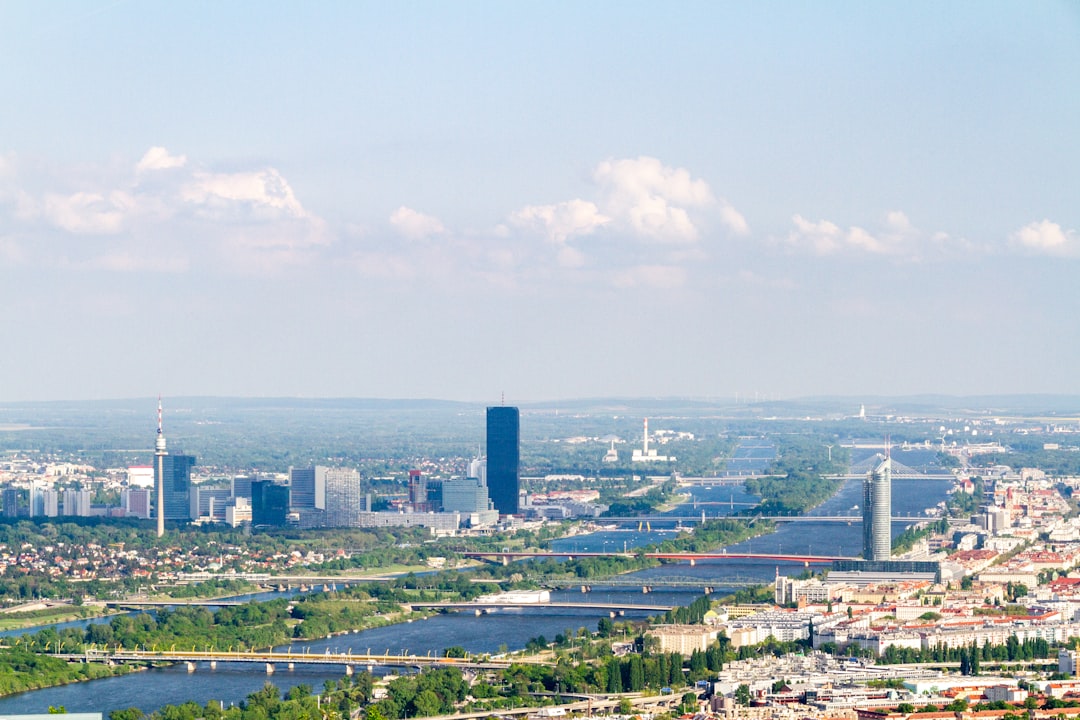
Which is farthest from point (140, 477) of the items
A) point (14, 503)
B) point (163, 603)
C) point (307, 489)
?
point (163, 603)

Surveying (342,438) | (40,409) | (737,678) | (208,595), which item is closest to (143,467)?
(208,595)

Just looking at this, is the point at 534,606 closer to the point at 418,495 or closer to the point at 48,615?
the point at 48,615

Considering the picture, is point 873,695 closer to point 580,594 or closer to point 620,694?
point 620,694

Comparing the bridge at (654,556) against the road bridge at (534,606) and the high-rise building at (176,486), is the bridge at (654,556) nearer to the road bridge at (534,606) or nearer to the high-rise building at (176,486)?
the road bridge at (534,606)

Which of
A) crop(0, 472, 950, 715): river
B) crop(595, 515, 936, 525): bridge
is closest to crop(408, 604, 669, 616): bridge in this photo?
crop(0, 472, 950, 715): river

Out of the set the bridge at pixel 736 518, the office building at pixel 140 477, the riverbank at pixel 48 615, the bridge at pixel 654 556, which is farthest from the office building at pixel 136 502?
the riverbank at pixel 48 615
